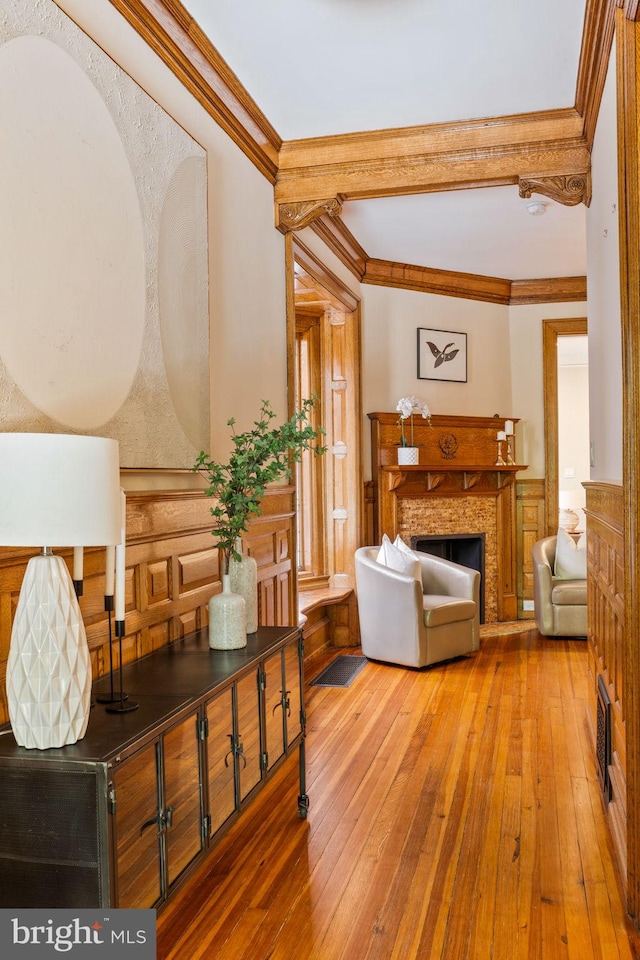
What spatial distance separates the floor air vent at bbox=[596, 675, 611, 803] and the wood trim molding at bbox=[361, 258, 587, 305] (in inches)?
168

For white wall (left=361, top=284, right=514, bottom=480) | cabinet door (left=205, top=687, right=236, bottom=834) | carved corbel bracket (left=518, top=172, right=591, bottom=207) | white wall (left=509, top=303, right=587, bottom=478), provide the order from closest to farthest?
cabinet door (left=205, top=687, right=236, bottom=834) < carved corbel bracket (left=518, top=172, right=591, bottom=207) < white wall (left=361, top=284, right=514, bottom=480) < white wall (left=509, top=303, right=587, bottom=478)

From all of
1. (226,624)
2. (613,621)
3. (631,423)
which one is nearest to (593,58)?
(631,423)

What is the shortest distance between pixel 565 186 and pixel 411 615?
286 cm

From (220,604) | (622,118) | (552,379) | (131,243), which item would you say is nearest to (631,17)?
(622,118)

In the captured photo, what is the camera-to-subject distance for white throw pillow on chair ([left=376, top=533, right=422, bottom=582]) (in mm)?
5430

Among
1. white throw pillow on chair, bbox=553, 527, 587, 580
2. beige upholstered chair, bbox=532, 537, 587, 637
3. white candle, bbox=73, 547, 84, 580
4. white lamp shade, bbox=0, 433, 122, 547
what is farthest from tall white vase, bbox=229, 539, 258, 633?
white throw pillow on chair, bbox=553, 527, 587, 580

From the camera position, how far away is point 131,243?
2.55m

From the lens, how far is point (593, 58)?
3.12 metres

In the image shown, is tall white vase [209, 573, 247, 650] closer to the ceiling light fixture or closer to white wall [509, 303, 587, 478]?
the ceiling light fixture

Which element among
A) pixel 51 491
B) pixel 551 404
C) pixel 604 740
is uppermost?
pixel 551 404

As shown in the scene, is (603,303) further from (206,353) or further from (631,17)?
(206,353)

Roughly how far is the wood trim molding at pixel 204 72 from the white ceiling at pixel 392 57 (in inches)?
1.8

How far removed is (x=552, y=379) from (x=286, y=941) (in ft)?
20.1

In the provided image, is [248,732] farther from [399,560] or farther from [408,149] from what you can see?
[399,560]
